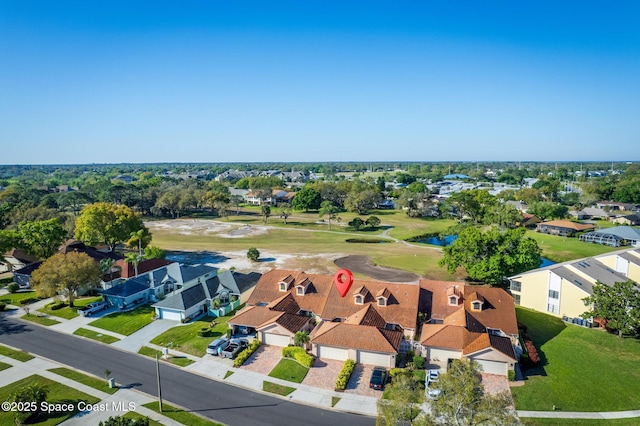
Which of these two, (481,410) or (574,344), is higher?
(481,410)

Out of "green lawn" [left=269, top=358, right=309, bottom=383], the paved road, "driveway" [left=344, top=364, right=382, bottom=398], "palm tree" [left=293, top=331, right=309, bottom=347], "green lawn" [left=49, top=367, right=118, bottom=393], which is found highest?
"palm tree" [left=293, top=331, right=309, bottom=347]

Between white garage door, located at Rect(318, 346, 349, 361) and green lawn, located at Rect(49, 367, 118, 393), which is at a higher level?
white garage door, located at Rect(318, 346, 349, 361)

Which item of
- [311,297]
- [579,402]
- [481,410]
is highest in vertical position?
[481,410]

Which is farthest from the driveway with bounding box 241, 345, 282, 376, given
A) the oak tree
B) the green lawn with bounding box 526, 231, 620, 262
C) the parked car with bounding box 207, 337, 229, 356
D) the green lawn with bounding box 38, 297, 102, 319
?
the green lawn with bounding box 526, 231, 620, 262

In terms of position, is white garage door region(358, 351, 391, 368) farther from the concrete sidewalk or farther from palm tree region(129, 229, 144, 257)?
palm tree region(129, 229, 144, 257)

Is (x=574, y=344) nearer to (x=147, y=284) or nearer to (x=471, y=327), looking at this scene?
(x=471, y=327)

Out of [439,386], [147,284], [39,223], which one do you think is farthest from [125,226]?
[439,386]

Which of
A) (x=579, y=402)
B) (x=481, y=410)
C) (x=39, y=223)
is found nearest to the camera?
(x=481, y=410)

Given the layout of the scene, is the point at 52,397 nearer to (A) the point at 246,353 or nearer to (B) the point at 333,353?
(A) the point at 246,353
